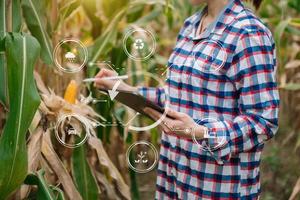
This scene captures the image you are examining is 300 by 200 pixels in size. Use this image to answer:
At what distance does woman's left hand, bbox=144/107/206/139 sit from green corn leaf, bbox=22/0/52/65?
0.28 meters

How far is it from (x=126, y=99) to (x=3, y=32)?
235 mm

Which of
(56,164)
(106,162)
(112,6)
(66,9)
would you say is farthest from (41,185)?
(112,6)

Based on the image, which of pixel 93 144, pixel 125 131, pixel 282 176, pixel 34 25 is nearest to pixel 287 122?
pixel 282 176

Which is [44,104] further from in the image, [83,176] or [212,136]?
[212,136]

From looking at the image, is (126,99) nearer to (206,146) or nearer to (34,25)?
(206,146)

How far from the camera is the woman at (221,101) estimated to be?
0.85 m

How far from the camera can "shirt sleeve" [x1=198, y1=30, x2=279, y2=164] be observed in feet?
2.78

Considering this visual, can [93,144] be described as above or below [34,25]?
below

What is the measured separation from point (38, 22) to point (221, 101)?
0.37m

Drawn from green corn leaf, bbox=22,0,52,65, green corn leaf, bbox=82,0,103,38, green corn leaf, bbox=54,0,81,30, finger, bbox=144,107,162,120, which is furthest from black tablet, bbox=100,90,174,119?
green corn leaf, bbox=82,0,103,38

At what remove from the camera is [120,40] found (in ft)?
4.97
